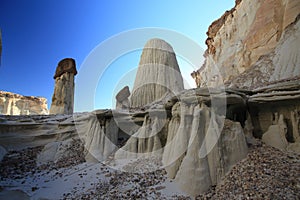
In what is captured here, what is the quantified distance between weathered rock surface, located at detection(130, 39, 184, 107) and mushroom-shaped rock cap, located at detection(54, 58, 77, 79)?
9466mm

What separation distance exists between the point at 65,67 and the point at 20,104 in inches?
746

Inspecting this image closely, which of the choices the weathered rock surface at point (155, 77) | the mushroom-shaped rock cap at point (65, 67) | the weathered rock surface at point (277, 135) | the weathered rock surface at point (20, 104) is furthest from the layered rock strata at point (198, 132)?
the weathered rock surface at point (20, 104)

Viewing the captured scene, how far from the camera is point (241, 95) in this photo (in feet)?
17.7

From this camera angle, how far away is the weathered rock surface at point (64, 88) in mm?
16172

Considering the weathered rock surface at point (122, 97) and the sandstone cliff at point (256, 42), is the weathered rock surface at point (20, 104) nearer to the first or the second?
the weathered rock surface at point (122, 97)

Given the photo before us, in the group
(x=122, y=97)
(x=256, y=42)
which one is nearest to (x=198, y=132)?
(x=122, y=97)

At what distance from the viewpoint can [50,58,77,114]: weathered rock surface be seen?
16.2m

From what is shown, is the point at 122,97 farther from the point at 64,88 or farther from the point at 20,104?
the point at 20,104

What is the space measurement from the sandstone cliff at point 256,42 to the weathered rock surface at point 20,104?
30.2 metres

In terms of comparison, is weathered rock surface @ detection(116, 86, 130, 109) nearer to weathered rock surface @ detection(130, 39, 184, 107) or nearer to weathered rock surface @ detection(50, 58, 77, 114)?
weathered rock surface @ detection(130, 39, 184, 107)

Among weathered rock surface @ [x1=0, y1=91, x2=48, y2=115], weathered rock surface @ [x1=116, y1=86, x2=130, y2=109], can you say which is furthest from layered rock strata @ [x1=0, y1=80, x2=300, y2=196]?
weathered rock surface @ [x1=0, y1=91, x2=48, y2=115]

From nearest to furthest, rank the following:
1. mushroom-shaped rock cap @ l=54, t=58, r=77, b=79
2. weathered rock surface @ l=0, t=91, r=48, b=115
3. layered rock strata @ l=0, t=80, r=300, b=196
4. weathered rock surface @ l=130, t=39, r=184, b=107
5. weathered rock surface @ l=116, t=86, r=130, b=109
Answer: layered rock strata @ l=0, t=80, r=300, b=196
weathered rock surface @ l=130, t=39, r=184, b=107
weathered rock surface @ l=116, t=86, r=130, b=109
mushroom-shaped rock cap @ l=54, t=58, r=77, b=79
weathered rock surface @ l=0, t=91, r=48, b=115

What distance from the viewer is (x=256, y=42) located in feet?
40.0

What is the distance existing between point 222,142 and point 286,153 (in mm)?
1741
